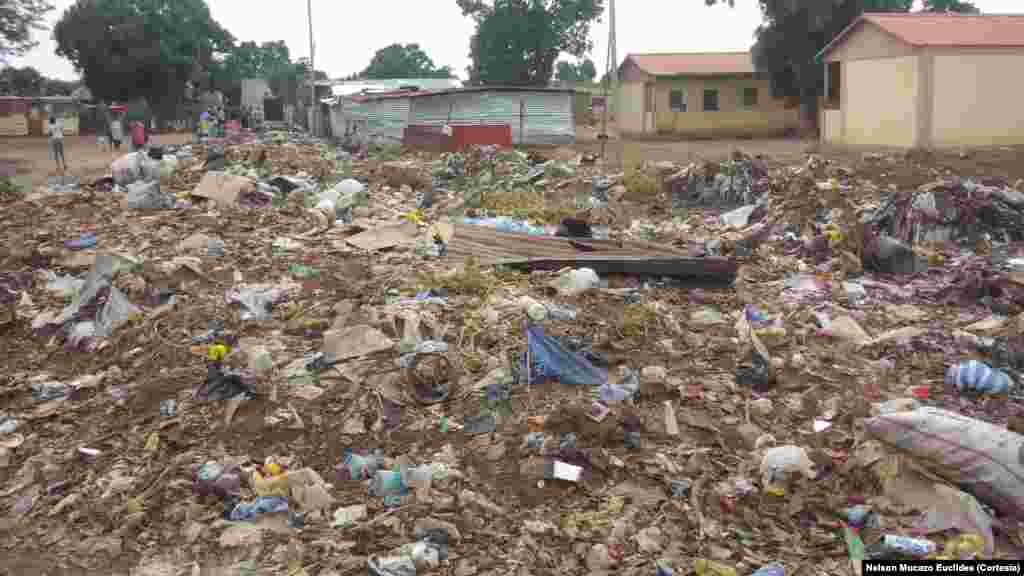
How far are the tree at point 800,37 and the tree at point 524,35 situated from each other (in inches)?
443

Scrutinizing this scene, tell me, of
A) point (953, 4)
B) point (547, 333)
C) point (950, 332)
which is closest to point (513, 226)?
point (547, 333)

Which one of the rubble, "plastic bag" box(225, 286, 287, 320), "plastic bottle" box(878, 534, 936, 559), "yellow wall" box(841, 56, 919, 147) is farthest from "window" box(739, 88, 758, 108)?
"plastic bottle" box(878, 534, 936, 559)

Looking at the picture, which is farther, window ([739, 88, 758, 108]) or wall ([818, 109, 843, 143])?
window ([739, 88, 758, 108])

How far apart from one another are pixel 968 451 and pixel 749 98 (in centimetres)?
2461

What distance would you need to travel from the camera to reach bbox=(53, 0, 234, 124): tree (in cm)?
3166

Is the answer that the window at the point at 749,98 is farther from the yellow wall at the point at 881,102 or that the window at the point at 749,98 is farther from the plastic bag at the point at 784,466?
the plastic bag at the point at 784,466

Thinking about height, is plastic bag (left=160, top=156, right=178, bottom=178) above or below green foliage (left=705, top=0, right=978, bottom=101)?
below

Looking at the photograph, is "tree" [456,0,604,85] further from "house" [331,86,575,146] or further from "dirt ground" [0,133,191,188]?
"dirt ground" [0,133,191,188]

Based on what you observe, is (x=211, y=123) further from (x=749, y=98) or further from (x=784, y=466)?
(x=784, y=466)

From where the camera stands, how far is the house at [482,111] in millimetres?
22281

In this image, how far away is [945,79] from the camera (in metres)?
17.4

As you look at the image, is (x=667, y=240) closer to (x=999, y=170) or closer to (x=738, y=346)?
(x=738, y=346)

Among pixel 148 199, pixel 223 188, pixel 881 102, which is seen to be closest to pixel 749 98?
pixel 881 102

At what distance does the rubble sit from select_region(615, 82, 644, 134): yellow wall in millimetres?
19258
